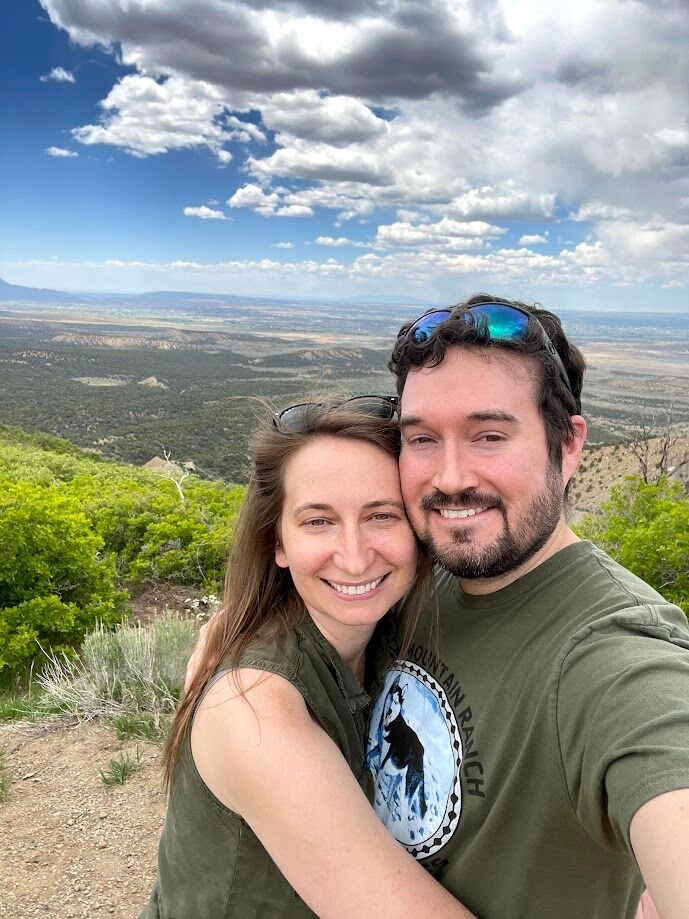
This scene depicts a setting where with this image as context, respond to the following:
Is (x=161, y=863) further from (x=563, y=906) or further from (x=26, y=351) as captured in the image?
(x=26, y=351)

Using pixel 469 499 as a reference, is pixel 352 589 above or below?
→ below

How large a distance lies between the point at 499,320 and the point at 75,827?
3.60 metres

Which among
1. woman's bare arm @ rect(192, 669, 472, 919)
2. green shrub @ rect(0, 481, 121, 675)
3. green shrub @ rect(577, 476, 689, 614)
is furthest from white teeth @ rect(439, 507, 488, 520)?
green shrub @ rect(0, 481, 121, 675)

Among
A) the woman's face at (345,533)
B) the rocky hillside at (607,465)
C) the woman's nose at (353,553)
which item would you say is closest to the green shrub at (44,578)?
the woman's face at (345,533)

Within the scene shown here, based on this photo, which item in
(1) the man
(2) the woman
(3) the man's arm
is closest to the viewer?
(3) the man's arm

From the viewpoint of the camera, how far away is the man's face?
1.58 metres

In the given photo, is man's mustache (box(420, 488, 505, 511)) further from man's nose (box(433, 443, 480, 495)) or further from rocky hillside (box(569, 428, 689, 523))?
rocky hillside (box(569, 428, 689, 523))

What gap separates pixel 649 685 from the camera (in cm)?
Answer: 106

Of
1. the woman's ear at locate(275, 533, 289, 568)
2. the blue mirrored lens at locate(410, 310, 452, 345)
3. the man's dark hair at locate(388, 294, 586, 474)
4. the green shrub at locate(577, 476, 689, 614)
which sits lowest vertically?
the green shrub at locate(577, 476, 689, 614)

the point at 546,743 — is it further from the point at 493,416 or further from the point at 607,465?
the point at 607,465

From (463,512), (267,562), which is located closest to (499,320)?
(463,512)

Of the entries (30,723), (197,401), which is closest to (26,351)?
(197,401)

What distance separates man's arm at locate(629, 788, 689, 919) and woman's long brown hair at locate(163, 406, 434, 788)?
2.67ft

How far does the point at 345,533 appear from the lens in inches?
62.7
